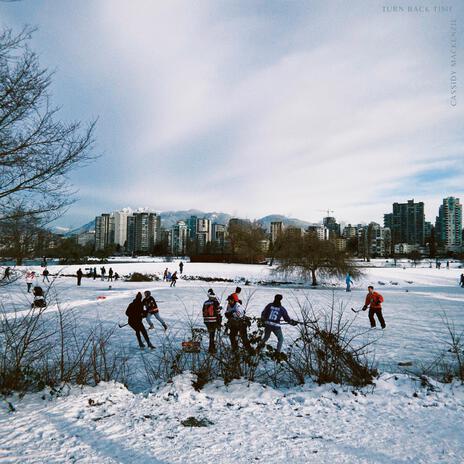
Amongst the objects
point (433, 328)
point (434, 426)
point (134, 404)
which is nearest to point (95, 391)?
point (134, 404)

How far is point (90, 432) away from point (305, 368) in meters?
3.81

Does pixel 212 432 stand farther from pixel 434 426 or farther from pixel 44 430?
pixel 434 426

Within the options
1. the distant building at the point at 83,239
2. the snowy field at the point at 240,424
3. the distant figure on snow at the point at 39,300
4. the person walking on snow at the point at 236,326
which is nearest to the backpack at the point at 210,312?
the person walking on snow at the point at 236,326

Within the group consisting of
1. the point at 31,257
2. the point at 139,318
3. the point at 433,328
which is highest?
the point at 31,257

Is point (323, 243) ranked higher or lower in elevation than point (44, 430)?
higher

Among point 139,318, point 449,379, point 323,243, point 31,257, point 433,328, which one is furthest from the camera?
point 323,243

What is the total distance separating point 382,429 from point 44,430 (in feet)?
14.6

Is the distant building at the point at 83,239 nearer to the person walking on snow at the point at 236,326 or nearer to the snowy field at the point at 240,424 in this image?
the snowy field at the point at 240,424

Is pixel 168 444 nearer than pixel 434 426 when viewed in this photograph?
Yes

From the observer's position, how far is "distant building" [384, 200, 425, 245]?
184500mm

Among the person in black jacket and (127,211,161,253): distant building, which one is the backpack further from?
(127,211,161,253): distant building

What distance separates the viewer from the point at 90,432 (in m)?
4.40

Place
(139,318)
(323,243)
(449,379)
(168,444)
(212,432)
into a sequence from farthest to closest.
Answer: (323,243), (139,318), (449,379), (212,432), (168,444)

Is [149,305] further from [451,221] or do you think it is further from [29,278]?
[451,221]
